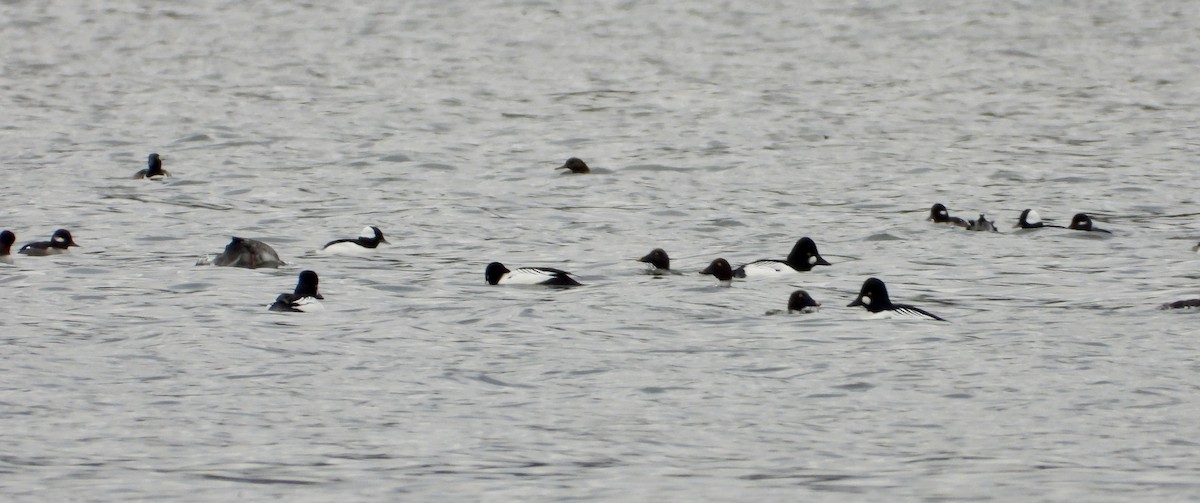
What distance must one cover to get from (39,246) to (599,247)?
6.77 meters

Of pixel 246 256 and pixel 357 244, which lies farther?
pixel 357 244

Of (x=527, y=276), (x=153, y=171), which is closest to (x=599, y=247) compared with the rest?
(x=527, y=276)

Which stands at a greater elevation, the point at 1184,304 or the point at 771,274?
the point at 1184,304

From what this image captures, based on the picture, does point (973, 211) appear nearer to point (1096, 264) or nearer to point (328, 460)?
point (1096, 264)

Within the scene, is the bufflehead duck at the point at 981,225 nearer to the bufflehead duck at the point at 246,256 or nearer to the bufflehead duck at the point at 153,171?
the bufflehead duck at the point at 246,256

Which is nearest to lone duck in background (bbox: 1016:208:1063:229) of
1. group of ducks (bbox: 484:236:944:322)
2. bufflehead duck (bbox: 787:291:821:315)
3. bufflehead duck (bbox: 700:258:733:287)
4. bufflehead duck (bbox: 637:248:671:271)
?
group of ducks (bbox: 484:236:944:322)

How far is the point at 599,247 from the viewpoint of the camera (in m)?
22.2

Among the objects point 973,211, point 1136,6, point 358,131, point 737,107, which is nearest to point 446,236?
point 973,211

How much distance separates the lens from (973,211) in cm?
2506

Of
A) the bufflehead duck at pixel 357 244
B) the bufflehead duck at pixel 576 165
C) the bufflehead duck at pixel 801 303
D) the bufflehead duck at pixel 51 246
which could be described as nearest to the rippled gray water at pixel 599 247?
the bufflehead duck at pixel 801 303

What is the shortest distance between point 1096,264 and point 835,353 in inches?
254

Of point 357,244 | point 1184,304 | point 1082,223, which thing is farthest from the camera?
point 1082,223

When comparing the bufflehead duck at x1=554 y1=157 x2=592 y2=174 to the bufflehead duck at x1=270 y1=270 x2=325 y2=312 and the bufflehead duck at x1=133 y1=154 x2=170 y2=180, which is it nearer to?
the bufflehead duck at x1=133 y1=154 x2=170 y2=180

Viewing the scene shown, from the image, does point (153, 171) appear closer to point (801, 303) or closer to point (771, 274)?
point (771, 274)
